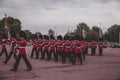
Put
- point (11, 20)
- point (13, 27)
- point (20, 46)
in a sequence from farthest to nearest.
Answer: point (11, 20)
point (13, 27)
point (20, 46)

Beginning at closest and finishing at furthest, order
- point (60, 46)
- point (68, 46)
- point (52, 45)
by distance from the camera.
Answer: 1. point (68, 46)
2. point (60, 46)
3. point (52, 45)

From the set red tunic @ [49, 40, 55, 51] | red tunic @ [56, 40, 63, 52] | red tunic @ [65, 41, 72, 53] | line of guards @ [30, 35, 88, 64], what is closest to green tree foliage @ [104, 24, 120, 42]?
line of guards @ [30, 35, 88, 64]

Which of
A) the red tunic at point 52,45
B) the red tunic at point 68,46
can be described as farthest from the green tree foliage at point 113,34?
the red tunic at point 68,46

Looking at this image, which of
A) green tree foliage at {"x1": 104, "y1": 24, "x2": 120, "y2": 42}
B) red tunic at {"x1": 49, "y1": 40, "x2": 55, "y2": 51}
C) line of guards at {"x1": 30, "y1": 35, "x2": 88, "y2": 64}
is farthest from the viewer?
green tree foliage at {"x1": 104, "y1": 24, "x2": 120, "y2": 42}

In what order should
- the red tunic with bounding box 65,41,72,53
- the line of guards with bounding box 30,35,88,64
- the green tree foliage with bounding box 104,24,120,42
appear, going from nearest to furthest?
1. the line of guards with bounding box 30,35,88,64
2. the red tunic with bounding box 65,41,72,53
3. the green tree foliage with bounding box 104,24,120,42

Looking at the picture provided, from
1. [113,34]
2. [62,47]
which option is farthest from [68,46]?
[113,34]

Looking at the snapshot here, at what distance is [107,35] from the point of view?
103062 millimetres

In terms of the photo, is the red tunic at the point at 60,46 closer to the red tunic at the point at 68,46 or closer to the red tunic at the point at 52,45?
the red tunic at the point at 52,45

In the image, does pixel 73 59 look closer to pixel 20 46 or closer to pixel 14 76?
pixel 20 46

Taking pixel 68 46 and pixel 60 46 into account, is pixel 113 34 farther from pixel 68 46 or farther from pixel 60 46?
pixel 68 46

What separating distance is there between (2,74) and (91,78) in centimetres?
373

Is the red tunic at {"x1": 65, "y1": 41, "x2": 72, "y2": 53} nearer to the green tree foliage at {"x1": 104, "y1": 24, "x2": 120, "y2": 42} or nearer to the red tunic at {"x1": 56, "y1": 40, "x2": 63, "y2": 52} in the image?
the red tunic at {"x1": 56, "y1": 40, "x2": 63, "y2": 52}

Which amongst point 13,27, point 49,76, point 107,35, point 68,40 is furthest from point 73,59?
point 107,35

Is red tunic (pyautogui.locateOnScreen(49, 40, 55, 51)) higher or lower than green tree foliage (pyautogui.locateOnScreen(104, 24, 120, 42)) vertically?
lower
